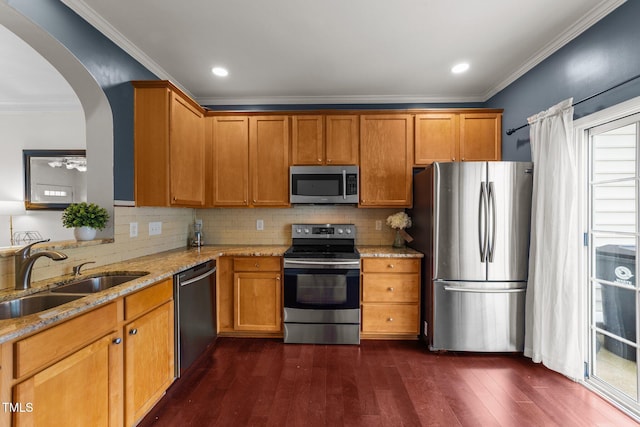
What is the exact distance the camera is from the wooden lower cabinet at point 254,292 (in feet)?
9.47

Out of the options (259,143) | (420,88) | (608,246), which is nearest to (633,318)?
(608,246)

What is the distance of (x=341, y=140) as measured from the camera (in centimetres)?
317

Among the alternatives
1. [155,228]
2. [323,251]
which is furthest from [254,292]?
[155,228]

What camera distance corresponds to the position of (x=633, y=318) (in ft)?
6.01

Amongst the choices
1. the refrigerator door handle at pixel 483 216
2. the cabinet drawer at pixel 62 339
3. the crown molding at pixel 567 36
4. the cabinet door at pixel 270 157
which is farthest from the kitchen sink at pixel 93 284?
the crown molding at pixel 567 36

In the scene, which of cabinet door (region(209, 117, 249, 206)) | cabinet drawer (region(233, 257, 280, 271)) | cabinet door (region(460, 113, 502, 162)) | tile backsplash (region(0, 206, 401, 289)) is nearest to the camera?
cabinet drawer (region(233, 257, 280, 271))

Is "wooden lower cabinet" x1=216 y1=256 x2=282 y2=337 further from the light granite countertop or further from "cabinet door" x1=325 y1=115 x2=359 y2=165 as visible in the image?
"cabinet door" x1=325 y1=115 x2=359 y2=165

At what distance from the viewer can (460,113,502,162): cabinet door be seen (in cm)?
308

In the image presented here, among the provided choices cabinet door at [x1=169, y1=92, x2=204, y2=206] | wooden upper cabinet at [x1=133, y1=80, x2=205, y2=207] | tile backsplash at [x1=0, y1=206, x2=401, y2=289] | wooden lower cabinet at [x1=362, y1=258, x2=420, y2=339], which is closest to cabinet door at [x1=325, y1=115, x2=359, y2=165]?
tile backsplash at [x1=0, y1=206, x2=401, y2=289]

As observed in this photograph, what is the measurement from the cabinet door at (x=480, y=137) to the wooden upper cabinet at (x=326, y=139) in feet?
3.97

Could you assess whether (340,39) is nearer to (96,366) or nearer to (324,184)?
(324,184)

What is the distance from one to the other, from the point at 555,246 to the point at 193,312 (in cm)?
298

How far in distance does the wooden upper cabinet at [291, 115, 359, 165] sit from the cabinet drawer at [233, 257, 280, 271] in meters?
1.15

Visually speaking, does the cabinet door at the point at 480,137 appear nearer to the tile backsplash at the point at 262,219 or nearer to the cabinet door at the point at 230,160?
the tile backsplash at the point at 262,219
